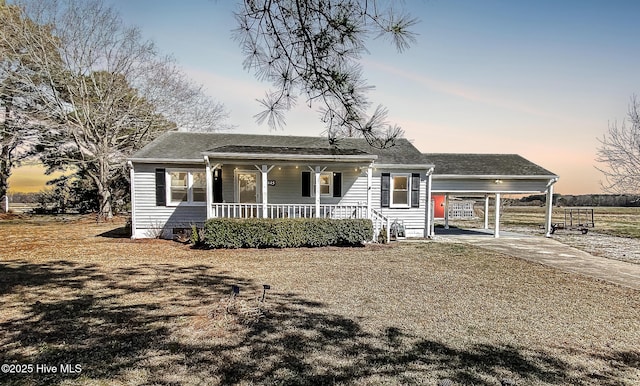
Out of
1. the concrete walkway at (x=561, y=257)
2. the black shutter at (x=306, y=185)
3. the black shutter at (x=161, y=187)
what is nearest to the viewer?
the concrete walkway at (x=561, y=257)

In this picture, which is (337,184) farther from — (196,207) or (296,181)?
(196,207)

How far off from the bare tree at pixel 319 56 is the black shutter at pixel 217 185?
→ 32.0 ft

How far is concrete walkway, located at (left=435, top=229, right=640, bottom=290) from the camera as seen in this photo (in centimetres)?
754

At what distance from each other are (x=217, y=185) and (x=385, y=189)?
7042mm

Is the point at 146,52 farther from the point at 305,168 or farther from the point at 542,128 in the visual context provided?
the point at 542,128

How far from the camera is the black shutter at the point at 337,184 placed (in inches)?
535

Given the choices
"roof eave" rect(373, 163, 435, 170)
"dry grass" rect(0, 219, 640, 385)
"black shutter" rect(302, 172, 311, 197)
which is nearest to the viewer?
"dry grass" rect(0, 219, 640, 385)

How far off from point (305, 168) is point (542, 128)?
38.3 ft

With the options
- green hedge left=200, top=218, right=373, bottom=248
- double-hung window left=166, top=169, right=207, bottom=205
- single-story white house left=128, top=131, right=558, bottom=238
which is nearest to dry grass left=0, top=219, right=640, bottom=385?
green hedge left=200, top=218, right=373, bottom=248

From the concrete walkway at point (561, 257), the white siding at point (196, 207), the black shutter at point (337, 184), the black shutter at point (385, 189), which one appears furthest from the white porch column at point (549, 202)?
the black shutter at point (337, 184)

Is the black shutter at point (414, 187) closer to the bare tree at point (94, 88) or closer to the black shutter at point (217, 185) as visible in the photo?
the black shutter at point (217, 185)

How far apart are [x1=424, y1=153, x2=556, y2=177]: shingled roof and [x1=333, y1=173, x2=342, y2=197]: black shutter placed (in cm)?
427

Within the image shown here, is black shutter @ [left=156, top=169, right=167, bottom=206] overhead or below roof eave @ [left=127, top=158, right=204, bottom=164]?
below

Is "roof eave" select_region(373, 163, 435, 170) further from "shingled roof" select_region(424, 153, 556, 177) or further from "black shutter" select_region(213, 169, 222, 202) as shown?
"black shutter" select_region(213, 169, 222, 202)
